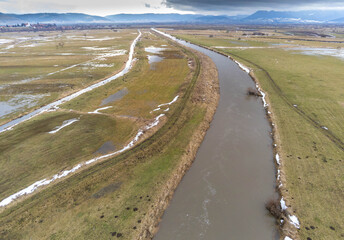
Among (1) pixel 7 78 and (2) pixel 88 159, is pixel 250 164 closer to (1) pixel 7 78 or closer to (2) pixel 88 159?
(2) pixel 88 159

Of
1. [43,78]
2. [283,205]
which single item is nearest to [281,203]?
[283,205]

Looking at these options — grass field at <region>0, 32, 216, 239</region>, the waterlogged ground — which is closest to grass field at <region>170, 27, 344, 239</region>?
grass field at <region>0, 32, 216, 239</region>

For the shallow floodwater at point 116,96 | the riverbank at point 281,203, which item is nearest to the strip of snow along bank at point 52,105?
the shallow floodwater at point 116,96

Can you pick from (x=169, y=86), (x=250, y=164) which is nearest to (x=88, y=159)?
(x=250, y=164)

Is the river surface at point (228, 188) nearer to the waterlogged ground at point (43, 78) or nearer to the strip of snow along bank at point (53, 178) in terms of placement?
the strip of snow along bank at point (53, 178)

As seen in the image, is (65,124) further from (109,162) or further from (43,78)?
(43,78)

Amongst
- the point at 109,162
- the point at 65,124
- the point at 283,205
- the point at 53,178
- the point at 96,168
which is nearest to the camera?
the point at 283,205
